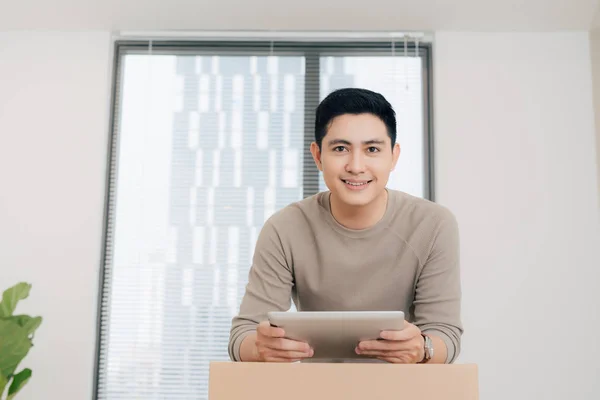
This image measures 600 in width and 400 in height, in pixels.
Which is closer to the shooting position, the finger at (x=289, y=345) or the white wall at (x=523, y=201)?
the finger at (x=289, y=345)

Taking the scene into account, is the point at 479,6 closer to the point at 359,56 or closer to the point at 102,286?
the point at 359,56

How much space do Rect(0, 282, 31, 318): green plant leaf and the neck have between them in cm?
167

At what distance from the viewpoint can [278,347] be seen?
1098 mm

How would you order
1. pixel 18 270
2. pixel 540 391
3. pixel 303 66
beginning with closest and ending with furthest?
pixel 540 391
pixel 18 270
pixel 303 66

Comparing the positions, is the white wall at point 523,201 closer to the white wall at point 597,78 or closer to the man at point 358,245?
the white wall at point 597,78

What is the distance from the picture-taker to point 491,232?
2.95 m

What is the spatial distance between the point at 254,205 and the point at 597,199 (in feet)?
5.65

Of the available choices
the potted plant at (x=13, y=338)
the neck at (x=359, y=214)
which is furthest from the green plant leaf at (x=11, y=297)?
the neck at (x=359, y=214)

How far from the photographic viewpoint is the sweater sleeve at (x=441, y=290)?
4.61ft

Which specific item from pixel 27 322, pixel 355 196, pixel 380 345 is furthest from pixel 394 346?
pixel 27 322

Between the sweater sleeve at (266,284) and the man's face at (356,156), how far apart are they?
0.23 meters

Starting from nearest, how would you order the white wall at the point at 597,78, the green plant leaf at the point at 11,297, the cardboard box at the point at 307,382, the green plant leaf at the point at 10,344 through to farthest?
the cardboard box at the point at 307,382 → the green plant leaf at the point at 10,344 → the green plant leaf at the point at 11,297 → the white wall at the point at 597,78

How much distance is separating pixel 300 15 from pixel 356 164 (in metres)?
1.81

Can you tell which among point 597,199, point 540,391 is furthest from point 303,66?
point 540,391
